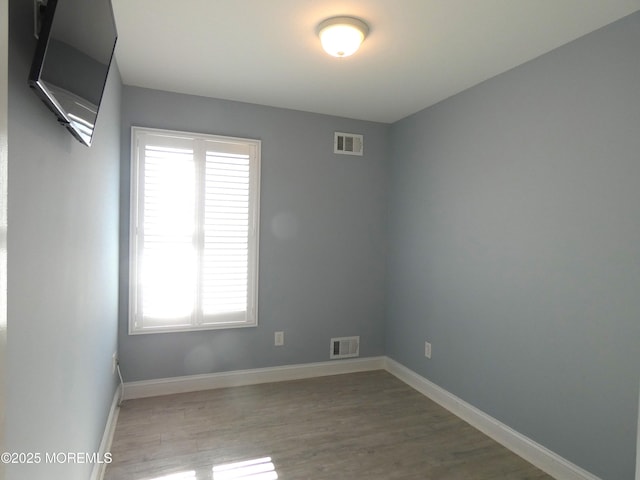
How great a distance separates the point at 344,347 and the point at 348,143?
6.76 feet

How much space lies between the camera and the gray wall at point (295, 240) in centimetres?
314

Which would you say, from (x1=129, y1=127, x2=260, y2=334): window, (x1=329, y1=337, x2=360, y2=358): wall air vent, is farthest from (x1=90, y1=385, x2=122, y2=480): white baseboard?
(x1=329, y1=337, x2=360, y2=358): wall air vent

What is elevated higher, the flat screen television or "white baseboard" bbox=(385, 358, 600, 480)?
the flat screen television

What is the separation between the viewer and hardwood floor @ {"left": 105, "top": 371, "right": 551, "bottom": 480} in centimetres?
224

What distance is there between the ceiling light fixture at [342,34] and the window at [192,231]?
1426 millimetres

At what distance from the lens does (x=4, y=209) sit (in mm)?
733

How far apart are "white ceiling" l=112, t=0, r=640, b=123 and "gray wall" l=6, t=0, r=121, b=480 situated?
0.68m

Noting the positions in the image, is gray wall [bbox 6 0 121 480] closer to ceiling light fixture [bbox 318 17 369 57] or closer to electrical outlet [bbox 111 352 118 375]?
electrical outlet [bbox 111 352 118 375]

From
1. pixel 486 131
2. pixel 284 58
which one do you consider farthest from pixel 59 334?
pixel 486 131

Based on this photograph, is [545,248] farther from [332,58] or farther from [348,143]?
[348,143]

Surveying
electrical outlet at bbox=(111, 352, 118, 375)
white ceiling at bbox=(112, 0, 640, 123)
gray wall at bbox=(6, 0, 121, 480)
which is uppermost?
white ceiling at bbox=(112, 0, 640, 123)

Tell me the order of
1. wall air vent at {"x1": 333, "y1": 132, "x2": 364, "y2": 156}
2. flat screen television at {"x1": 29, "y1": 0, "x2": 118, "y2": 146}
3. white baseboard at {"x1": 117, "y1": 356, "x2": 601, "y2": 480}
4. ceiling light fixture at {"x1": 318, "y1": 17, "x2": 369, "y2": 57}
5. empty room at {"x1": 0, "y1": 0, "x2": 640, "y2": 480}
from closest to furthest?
flat screen television at {"x1": 29, "y1": 0, "x2": 118, "y2": 146} → empty room at {"x1": 0, "y1": 0, "x2": 640, "y2": 480} → ceiling light fixture at {"x1": 318, "y1": 17, "x2": 369, "y2": 57} → white baseboard at {"x1": 117, "y1": 356, "x2": 601, "y2": 480} → wall air vent at {"x1": 333, "y1": 132, "x2": 364, "y2": 156}

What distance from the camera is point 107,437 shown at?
2.41m

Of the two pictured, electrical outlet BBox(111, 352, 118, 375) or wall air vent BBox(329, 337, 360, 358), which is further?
wall air vent BBox(329, 337, 360, 358)
